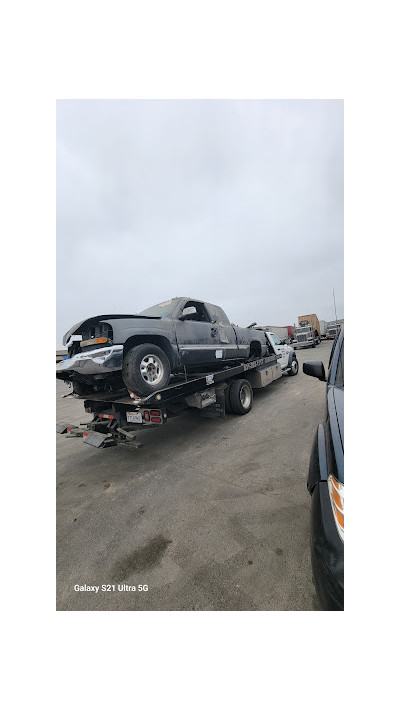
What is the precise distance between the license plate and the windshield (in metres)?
1.74

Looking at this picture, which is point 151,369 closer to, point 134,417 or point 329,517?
point 134,417

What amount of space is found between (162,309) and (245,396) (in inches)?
107

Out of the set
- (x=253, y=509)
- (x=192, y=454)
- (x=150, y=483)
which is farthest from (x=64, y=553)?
(x=192, y=454)

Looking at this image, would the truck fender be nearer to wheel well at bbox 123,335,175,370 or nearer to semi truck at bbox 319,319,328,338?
wheel well at bbox 123,335,175,370

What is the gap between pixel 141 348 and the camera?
11.9ft

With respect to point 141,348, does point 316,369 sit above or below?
below

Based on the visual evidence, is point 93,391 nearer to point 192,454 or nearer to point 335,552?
point 192,454

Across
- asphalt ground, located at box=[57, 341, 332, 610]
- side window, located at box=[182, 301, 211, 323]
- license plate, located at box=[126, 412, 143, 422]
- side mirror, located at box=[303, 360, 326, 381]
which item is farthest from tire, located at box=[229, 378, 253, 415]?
side mirror, located at box=[303, 360, 326, 381]

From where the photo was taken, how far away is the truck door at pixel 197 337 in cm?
453

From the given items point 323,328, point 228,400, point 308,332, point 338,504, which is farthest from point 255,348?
point 323,328

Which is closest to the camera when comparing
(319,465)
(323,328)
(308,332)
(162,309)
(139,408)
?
(319,465)

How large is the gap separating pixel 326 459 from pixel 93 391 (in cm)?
397

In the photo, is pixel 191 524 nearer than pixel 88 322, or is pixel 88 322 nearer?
pixel 191 524

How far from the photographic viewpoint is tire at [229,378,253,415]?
18.2 ft
